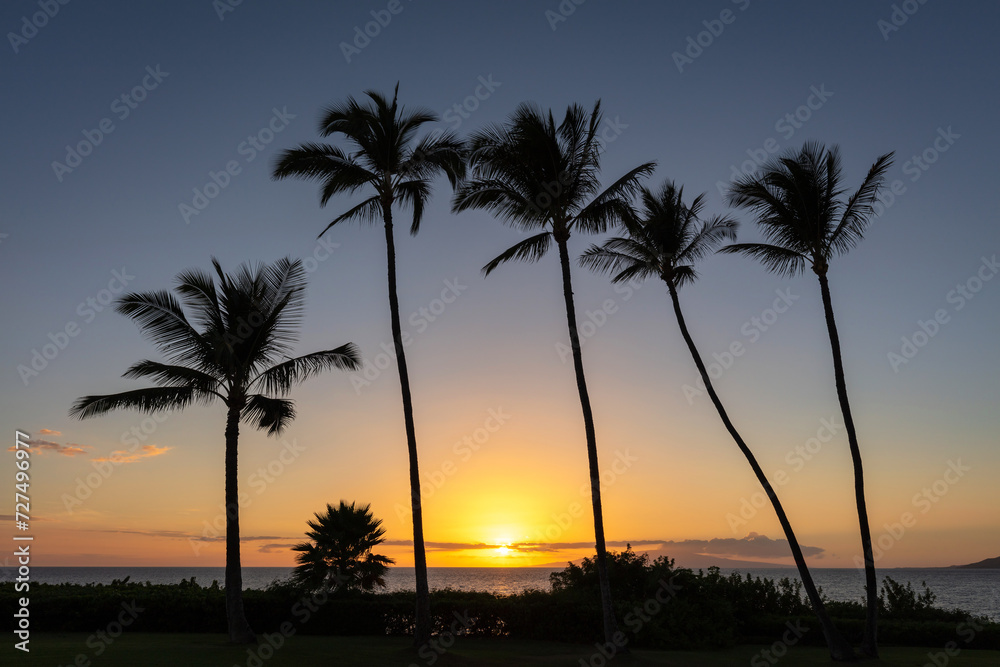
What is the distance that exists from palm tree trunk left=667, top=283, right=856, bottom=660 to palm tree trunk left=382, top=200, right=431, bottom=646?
8.78 m

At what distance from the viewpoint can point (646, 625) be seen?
21.8m

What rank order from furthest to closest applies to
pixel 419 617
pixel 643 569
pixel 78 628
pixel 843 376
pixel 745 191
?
pixel 643 569, pixel 78 628, pixel 745 191, pixel 843 376, pixel 419 617

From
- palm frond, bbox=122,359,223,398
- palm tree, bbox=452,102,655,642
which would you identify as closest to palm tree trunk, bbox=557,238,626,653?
palm tree, bbox=452,102,655,642

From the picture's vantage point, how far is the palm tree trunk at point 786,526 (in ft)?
60.6

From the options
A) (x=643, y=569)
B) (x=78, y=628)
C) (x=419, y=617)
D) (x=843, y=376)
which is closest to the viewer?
(x=419, y=617)

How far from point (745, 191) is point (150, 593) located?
23.9 metres

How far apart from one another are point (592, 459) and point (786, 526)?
611 cm

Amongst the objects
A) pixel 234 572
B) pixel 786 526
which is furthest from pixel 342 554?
pixel 786 526

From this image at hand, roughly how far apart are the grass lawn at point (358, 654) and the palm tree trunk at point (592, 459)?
1076mm

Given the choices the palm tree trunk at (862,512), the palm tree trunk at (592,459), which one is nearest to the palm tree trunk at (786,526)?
the palm tree trunk at (862,512)

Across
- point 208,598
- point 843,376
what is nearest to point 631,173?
point 843,376

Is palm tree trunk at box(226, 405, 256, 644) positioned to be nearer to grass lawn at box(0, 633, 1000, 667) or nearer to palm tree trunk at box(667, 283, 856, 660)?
grass lawn at box(0, 633, 1000, 667)

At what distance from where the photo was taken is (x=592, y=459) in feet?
62.4

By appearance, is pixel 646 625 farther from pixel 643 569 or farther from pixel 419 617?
pixel 419 617
